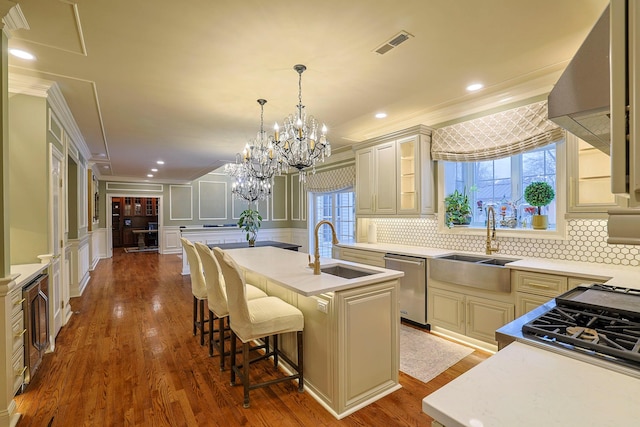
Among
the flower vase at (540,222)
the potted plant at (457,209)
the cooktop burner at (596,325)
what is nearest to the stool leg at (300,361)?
the cooktop burner at (596,325)

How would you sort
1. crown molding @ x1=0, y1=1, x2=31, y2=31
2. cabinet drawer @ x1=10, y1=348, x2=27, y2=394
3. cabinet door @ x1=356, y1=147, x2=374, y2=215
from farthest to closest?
cabinet door @ x1=356, y1=147, x2=374, y2=215 < cabinet drawer @ x1=10, y1=348, x2=27, y2=394 < crown molding @ x1=0, y1=1, x2=31, y2=31

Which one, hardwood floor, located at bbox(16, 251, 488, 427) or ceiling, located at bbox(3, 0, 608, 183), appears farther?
hardwood floor, located at bbox(16, 251, 488, 427)

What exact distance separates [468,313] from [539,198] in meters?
1.37

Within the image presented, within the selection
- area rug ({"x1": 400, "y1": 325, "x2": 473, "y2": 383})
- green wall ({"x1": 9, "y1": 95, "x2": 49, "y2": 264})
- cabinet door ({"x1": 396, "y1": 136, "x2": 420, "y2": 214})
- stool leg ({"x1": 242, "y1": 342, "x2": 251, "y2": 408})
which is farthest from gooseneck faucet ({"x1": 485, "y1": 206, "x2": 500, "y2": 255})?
green wall ({"x1": 9, "y1": 95, "x2": 49, "y2": 264})

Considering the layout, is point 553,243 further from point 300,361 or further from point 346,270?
point 300,361

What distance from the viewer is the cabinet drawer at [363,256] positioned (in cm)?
399

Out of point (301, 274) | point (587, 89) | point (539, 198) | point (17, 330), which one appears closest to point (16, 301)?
point (17, 330)

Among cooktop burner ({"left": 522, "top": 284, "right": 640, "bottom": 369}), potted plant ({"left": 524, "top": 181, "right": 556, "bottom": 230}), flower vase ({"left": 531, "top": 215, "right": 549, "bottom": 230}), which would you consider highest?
potted plant ({"left": 524, "top": 181, "right": 556, "bottom": 230})

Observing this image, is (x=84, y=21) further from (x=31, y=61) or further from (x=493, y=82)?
(x=493, y=82)

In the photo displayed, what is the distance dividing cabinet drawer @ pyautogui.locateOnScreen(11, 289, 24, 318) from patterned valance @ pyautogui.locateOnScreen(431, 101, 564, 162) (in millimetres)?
4371

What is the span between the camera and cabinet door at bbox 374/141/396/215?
4.23m

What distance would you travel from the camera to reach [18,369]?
2297 mm

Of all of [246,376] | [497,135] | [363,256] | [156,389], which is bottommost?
[156,389]

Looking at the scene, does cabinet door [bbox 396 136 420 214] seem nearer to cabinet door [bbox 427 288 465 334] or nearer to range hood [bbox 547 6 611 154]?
cabinet door [bbox 427 288 465 334]
